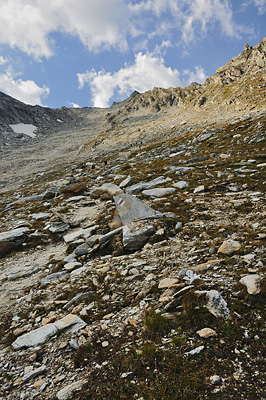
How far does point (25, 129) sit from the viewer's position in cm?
12662

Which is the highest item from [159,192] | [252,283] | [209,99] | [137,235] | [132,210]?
[209,99]

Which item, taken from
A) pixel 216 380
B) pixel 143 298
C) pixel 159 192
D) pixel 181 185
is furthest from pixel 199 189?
pixel 216 380

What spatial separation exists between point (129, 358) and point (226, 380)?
64.4 inches

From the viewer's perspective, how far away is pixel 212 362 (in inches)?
129

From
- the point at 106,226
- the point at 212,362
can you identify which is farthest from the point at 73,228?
the point at 212,362

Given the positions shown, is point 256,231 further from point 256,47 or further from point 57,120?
point 57,120

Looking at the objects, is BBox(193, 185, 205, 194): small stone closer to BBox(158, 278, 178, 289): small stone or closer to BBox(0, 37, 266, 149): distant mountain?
BBox(158, 278, 178, 289): small stone

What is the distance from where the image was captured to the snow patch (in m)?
122

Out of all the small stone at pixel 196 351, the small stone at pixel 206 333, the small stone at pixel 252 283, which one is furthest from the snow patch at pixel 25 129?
the small stone at pixel 196 351

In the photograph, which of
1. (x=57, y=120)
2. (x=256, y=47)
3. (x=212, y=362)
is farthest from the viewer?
(x=57, y=120)

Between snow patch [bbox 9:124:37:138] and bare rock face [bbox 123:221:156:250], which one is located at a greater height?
snow patch [bbox 9:124:37:138]

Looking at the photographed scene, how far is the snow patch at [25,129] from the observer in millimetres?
121750

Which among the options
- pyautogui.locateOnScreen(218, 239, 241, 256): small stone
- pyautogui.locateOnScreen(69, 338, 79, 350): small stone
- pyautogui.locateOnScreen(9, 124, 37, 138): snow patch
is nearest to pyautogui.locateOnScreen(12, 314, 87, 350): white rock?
pyautogui.locateOnScreen(69, 338, 79, 350): small stone

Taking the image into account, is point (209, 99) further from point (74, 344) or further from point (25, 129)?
point (25, 129)
